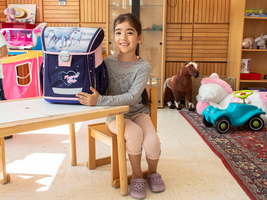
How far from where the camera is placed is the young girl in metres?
1.45

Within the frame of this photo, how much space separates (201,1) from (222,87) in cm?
154

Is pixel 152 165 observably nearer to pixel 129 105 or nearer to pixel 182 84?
pixel 129 105

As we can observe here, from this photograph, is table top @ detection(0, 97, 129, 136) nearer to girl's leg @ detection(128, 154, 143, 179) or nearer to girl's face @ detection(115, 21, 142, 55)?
girl's leg @ detection(128, 154, 143, 179)

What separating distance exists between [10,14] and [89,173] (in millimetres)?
3081

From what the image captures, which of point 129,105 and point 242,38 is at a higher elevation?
point 242,38

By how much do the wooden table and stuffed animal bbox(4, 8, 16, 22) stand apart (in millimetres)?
2877

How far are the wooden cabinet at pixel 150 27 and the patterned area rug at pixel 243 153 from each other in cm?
113

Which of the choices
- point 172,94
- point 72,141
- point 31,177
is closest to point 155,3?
point 172,94

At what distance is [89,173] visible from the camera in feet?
5.69

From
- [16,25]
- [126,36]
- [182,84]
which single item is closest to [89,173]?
[126,36]

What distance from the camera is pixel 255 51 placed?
3922 millimetres

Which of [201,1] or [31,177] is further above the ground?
[201,1]

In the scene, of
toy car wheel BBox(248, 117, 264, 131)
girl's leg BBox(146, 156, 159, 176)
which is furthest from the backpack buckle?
toy car wheel BBox(248, 117, 264, 131)

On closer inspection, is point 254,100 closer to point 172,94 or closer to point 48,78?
point 172,94
